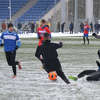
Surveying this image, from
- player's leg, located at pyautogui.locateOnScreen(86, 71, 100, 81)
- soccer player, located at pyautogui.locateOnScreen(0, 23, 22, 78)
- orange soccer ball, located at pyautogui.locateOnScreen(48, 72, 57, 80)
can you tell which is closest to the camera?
player's leg, located at pyautogui.locateOnScreen(86, 71, 100, 81)

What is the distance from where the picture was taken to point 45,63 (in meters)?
11.4

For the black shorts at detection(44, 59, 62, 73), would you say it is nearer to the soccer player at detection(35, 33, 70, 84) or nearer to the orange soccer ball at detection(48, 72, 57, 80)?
the soccer player at detection(35, 33, 70, 84)

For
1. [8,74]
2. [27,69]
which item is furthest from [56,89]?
[27,69]

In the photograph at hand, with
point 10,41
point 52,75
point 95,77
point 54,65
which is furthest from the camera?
point 10,41

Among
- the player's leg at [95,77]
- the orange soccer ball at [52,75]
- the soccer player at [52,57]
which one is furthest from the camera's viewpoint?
the orange soccer ball at [52,75]

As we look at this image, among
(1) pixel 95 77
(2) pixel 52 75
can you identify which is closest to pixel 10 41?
(2) pixel 52 75

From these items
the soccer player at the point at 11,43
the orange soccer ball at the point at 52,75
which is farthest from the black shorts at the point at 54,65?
the soccer player at the point at 11,43

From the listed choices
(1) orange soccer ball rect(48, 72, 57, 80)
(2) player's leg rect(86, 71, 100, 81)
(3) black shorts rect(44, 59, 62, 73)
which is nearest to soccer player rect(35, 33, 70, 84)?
(3) black shorts rect(44, 59, 62, 73)

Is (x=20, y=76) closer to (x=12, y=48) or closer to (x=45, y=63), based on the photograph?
(x=12, y=48)

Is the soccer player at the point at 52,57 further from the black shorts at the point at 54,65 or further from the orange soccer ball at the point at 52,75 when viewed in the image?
the orange soccer ball at the point at 52,75

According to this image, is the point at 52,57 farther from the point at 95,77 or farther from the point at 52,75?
the point at 95,77

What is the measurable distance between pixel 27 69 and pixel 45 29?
1518 millimetres

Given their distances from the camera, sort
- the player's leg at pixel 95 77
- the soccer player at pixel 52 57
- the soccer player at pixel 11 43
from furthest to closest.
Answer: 1. the soccer player at pixel 11 43
2. the player's leg at pixel 95 77
3. the soccer player at pixel 52 57

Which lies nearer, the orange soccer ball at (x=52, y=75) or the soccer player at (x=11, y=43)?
the orange soccer ball at (x=52, y=75)
